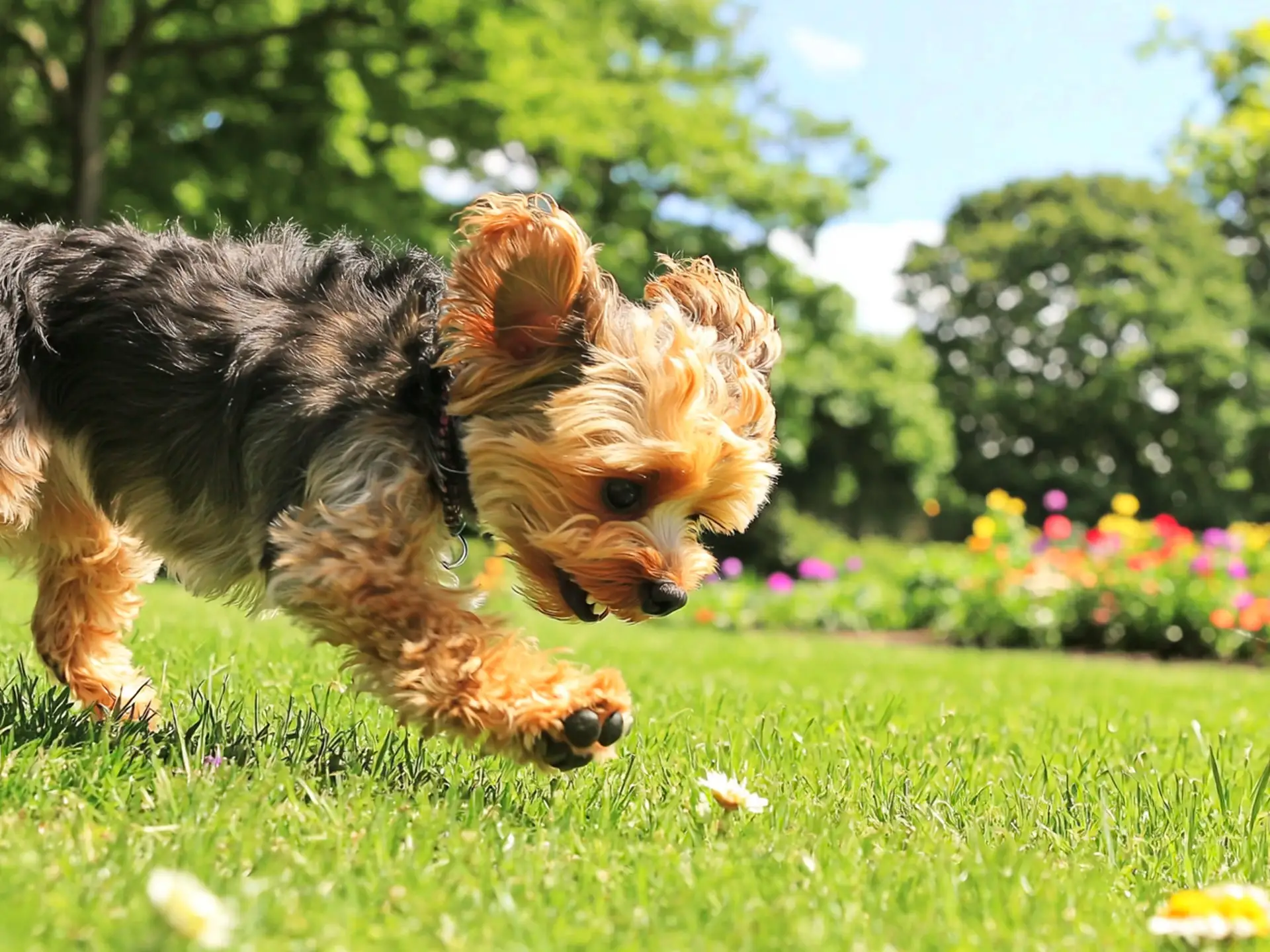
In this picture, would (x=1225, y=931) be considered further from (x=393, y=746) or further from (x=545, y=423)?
(x=393, y=746)

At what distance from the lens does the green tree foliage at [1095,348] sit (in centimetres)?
4694

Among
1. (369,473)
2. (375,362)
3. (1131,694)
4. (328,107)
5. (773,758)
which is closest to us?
(369,473)

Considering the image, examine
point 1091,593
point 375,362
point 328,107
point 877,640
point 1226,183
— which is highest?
point 375,362

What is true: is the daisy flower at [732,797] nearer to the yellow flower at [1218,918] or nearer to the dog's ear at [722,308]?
the yellow flower at [1218,918]

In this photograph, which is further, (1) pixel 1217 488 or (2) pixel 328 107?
(1) pixel 1217 488

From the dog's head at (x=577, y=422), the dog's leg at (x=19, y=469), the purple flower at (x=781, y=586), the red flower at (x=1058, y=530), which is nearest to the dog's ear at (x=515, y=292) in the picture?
the dog's head at (x=577, y=422)

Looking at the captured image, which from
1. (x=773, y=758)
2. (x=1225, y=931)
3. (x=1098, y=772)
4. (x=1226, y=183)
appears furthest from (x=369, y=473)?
(x=1226, y=183)

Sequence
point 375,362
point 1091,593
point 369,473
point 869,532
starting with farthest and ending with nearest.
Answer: point 869,532, point 1091,593, point 375,362, point 369,473

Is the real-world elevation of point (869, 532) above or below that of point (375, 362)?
below

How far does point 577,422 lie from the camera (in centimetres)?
339

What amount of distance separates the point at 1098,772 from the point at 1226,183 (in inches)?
757

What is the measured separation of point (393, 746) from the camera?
3.72 m

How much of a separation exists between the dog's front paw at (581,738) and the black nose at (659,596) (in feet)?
1.20

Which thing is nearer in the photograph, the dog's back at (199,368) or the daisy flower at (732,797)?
the daisy flower at (732,797)
